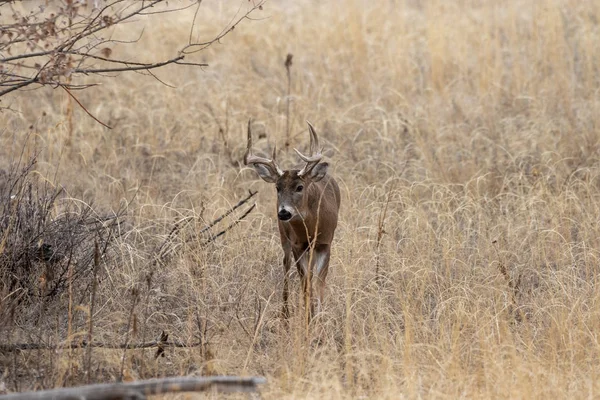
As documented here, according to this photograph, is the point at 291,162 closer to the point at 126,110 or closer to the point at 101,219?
the point at 126,110

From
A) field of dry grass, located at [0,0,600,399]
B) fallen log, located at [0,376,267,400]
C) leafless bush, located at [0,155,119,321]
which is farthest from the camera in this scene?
leafless bush, located at [0,155,119,321]

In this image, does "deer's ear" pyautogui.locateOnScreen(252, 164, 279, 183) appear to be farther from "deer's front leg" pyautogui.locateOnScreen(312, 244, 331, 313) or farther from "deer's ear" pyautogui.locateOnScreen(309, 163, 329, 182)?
"deer's front leg" pyautogui.locateOnScreen(312, 244, 331, 313)

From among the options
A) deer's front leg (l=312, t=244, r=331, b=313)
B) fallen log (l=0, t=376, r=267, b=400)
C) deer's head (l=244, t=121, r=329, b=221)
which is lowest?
fallen log (l=0, t=376, r=267, b=400)

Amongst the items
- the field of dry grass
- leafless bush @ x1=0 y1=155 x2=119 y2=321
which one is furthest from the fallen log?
leafless bush @ x1=0 y1=155 x2=119 y2=321

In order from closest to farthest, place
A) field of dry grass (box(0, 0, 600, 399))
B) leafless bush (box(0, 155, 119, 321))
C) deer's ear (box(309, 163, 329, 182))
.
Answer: field of dry grass (box(0, 0, 600, 399))
leafless bush (box(0, 155, 119, 321))
deer's ear (box(309, 163, 329, 182))

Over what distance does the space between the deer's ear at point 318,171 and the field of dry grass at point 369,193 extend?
71 centimetres

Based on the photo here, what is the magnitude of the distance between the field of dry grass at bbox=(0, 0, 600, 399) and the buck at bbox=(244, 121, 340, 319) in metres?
0.20

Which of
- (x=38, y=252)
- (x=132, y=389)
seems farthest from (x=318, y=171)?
(x=132, y=389)

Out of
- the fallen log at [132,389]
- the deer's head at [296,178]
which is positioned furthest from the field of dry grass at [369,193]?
the fallen log at [132,389]

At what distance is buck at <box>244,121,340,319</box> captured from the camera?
23.4 ft

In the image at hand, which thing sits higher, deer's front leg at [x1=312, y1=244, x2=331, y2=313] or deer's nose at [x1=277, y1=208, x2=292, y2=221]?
deer's nose at [x1=277, y1=208, x2=292, y2=221]

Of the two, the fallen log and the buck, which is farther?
the buck

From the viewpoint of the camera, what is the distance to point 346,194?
30.5 ft

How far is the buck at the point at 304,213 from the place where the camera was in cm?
714
